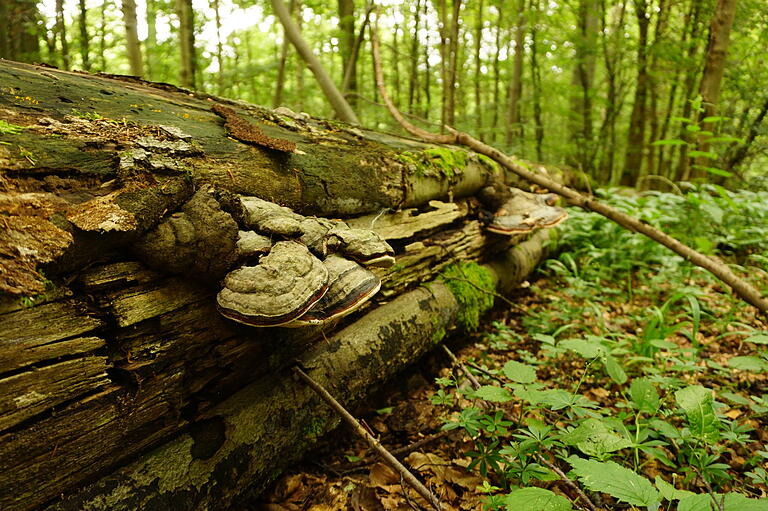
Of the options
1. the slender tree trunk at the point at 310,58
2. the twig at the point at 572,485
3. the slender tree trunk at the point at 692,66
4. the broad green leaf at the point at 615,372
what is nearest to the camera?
the twig at the point at 572,485

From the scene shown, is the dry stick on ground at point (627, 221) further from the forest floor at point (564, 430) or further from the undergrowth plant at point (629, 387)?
the forest floor at point (564, 430)

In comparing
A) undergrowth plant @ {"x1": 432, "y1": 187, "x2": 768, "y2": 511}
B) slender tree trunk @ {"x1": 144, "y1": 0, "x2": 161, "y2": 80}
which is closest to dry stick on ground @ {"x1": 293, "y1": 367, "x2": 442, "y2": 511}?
undergrowth plant @ {"x1": 432, "y1": 187, "x2": 768, "y2": 511}

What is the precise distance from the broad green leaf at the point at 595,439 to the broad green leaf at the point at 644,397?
251 mm

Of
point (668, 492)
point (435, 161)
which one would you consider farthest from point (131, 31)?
point (668, 492)

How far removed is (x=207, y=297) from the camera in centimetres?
199

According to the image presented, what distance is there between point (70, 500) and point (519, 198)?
4.70 metres

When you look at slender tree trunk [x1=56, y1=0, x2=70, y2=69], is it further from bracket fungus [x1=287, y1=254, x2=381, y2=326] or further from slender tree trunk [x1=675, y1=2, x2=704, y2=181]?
slender tree trunk [x1=675, y1=2, x2=704, y2=181]

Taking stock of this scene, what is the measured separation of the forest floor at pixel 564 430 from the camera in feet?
6.36

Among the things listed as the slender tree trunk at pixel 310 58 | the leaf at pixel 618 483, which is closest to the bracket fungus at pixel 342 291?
the leaf at pixel 618 483

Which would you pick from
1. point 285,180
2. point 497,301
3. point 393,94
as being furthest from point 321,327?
point 393,94

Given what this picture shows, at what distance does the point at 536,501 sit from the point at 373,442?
0.84 meters

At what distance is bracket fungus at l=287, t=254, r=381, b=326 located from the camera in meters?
1.89

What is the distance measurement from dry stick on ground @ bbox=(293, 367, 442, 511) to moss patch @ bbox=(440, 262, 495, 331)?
181cm

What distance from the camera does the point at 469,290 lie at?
13.1 feet
